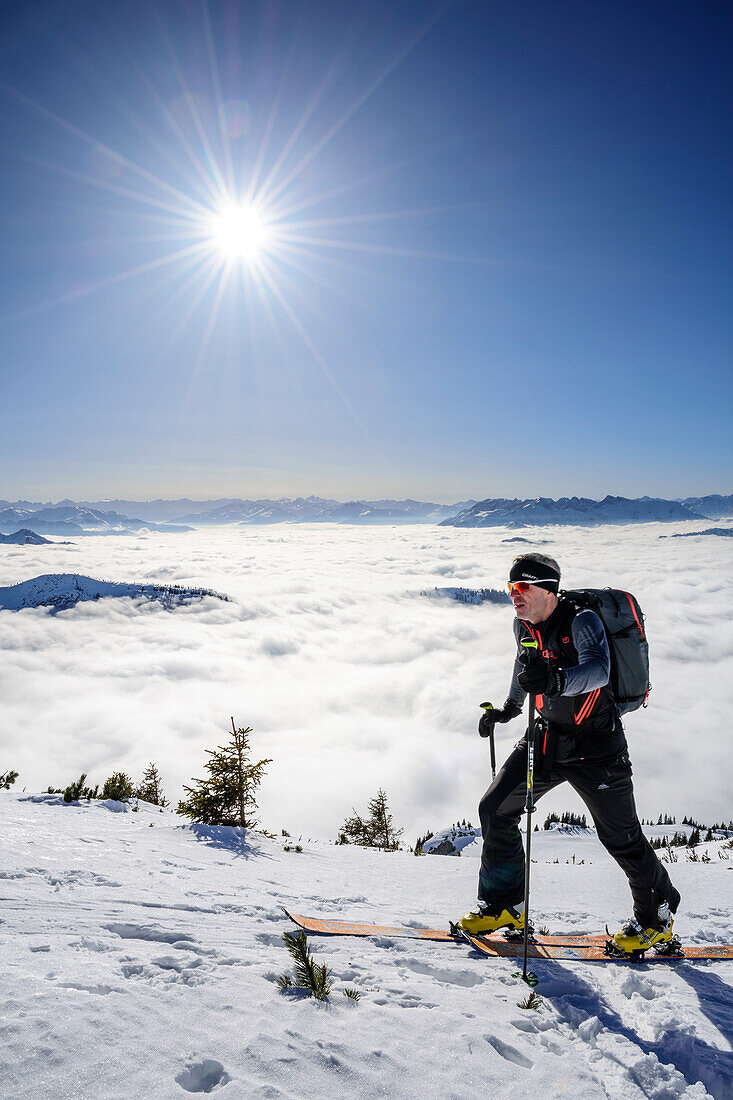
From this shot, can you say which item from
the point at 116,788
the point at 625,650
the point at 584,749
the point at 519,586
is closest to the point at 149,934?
the point at 584,749

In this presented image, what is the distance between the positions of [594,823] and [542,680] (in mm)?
1265

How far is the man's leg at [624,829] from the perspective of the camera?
426 cm

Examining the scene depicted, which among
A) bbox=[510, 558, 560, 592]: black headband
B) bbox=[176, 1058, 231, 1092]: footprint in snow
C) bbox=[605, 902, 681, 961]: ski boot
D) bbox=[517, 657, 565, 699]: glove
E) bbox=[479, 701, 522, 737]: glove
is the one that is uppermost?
bbox=[510, 558, 560, 592]: black headband

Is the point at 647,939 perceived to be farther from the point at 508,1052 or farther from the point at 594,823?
the point at 508,1052

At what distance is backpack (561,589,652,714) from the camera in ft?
14.0

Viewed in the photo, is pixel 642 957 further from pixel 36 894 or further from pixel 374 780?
pixel 374 780

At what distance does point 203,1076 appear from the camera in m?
2.34

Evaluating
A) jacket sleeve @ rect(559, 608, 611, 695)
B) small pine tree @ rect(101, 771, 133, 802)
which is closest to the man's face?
jacket sleeve @ rect(559, 608, 611, 695)

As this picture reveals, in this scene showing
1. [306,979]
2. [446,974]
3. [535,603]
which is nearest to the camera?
[306,979]

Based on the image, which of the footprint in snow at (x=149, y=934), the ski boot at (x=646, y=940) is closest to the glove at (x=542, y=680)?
the ski boot at (x=646, y=940)

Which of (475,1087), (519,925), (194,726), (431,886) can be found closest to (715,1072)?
(475,1087)

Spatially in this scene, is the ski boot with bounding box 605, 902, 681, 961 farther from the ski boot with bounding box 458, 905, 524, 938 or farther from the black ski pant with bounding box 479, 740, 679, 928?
the ski boot with bounding box 458, 905, 524, 938

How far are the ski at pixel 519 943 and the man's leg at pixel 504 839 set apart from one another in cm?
34

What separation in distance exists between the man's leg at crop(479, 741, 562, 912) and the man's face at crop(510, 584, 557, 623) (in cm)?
130
